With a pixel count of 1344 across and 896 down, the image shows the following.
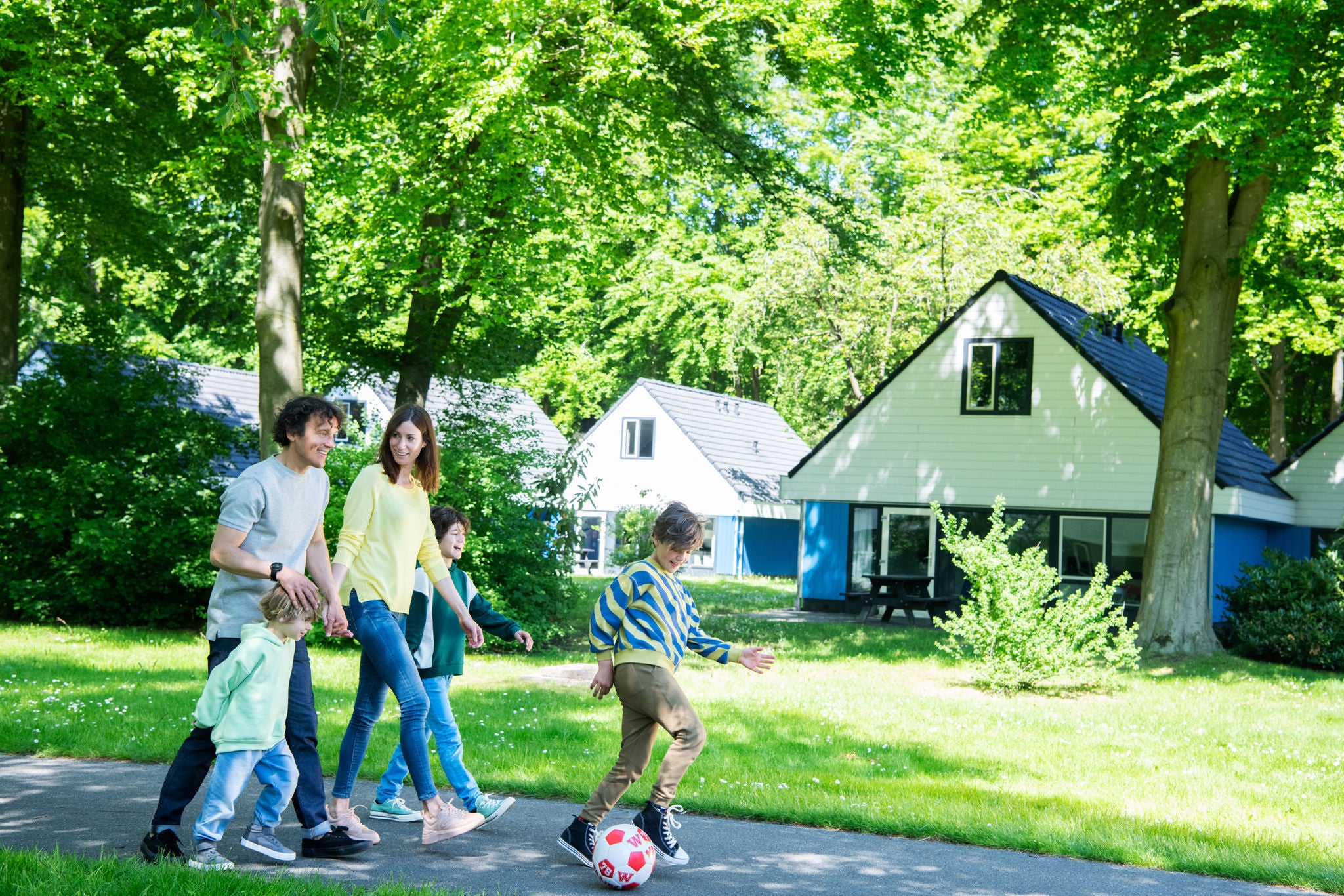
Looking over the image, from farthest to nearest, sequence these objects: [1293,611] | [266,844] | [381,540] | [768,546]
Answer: [768,546]
[1293,611]
[381,540]
[266,844]

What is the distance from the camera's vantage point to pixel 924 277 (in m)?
31.4

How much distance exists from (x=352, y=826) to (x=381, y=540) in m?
1.39

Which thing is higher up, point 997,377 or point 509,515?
point 997,377

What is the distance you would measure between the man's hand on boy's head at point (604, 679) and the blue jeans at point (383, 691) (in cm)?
88

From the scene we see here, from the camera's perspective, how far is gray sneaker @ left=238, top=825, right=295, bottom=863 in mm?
5473

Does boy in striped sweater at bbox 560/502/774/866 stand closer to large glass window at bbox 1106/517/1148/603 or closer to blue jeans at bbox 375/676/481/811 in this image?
blue jeans at bbox 375/676/481/811

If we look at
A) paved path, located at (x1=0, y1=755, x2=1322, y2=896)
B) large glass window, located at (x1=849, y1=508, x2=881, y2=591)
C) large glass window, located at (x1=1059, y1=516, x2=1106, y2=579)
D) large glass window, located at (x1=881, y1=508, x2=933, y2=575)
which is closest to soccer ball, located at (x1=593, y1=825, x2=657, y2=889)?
paved path, located at (x1=0, y1=755, x2=1322, y2=896)

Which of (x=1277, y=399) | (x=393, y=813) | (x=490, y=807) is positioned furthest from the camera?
(x=1277, y=399)

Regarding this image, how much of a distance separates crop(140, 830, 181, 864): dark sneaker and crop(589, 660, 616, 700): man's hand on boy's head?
76.1 inches

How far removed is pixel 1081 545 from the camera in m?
24.1

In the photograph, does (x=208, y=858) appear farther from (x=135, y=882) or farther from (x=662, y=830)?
(x=662, y=830)

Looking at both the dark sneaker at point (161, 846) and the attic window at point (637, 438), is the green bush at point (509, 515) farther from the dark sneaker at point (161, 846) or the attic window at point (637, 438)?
the attic window at point (637, 438)

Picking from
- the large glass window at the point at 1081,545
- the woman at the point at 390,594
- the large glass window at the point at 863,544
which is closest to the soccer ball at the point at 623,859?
the woman at the point at 390,594

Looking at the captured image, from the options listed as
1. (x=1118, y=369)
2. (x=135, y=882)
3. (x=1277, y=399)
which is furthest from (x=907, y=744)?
(x=1277, y=399)
